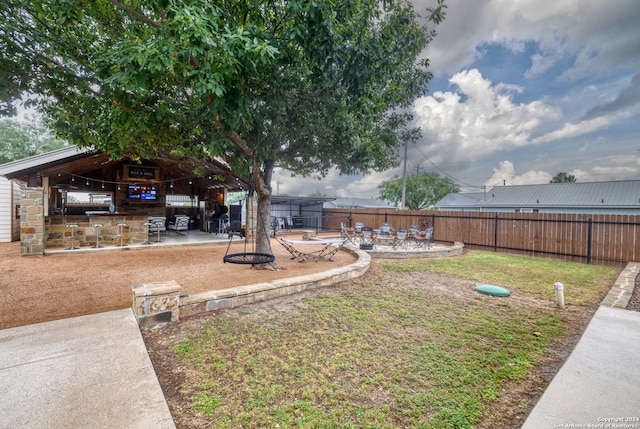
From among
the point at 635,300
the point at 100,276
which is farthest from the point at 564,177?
the point at 100,276

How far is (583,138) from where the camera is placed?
639 inches

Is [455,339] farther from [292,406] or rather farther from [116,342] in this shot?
[116,342]

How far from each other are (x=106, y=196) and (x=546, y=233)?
1877 centimetres

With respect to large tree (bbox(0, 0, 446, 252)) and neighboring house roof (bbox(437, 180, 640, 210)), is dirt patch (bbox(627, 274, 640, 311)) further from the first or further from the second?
neighboring house roof (bbox(437, 180, 640, 210))

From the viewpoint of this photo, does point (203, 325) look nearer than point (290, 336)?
No

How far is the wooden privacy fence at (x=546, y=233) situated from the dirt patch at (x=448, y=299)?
5.83 metres

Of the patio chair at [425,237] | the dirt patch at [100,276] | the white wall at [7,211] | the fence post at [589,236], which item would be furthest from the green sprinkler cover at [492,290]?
the white wall at [7,211]

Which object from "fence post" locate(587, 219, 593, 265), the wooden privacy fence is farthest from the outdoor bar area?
"fence post" locate(587, 219, 593, 265)

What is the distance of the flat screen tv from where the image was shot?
490 inches

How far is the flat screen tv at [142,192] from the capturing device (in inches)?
490

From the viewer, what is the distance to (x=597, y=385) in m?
2.12

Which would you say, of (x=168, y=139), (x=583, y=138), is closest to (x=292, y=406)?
(x=168, y=139)

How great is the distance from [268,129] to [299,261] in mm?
3542

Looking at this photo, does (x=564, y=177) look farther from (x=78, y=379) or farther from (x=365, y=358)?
(x=78, y=379)
